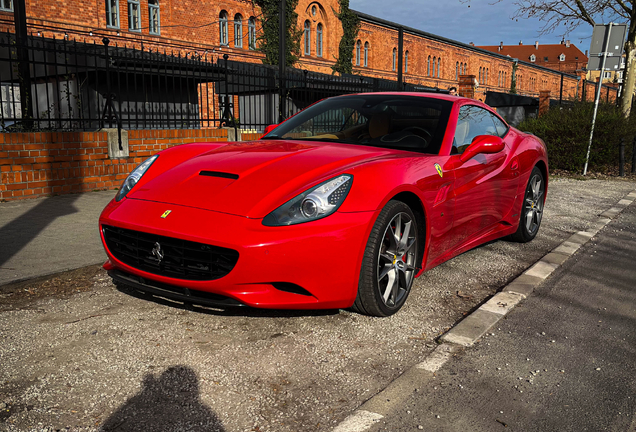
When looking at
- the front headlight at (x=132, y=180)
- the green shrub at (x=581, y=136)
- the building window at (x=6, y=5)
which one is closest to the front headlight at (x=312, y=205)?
the front headlight at (x=132, y=180)

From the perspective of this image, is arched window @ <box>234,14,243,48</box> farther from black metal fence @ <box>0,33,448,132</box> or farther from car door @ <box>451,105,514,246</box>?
car door @ <box>451,105,514,246</box>

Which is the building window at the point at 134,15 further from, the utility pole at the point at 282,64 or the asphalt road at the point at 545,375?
the asphalt road at the point at 545,375

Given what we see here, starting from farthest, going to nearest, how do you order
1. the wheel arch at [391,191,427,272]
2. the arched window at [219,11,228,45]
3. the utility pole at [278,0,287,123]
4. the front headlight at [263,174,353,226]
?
the arched window at [219,11,228,45], the utility pole at [278,0,287,123], the wheel arch at [391,191,427,272], the front headlight at [263,174,353,226]

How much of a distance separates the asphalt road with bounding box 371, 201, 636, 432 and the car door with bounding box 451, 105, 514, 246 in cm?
70

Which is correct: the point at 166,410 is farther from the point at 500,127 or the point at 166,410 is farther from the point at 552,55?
the point at 552,55

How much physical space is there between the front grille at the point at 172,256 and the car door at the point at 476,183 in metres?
1.89

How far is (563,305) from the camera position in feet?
12.9

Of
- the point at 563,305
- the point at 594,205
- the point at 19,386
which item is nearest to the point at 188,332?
the point at 19,386

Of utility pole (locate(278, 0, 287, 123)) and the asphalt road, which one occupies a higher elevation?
utility pole (locate(278, 0, 287, 123))

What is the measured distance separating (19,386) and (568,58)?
118991mm

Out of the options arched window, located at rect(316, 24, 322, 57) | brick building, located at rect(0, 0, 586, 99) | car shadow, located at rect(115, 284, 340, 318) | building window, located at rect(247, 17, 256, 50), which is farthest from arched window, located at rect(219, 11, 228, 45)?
Result: car shadow, located at rect(115, 284, 340, 318)

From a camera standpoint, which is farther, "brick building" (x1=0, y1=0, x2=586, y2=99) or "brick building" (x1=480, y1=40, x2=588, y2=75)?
"brick building" (x1=480, y1=40, x2=588, y2=75)

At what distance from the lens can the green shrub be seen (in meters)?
13.5

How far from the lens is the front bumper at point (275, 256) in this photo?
2.87m
